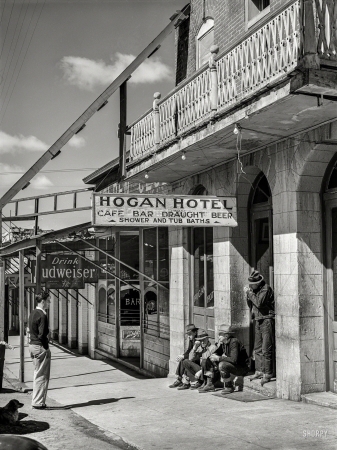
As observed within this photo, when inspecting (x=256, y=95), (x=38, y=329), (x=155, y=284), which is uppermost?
(x=256, y=95)

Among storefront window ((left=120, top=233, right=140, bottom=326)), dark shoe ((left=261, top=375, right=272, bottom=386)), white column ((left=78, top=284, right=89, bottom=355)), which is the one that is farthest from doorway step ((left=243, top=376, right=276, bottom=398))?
white column ((left=78, top=284, right=89, bottom=355))

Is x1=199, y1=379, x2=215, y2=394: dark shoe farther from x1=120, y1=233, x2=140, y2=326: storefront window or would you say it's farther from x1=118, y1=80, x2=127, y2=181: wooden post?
x1=120, y1=233, x2=140, y2=326: storefront window

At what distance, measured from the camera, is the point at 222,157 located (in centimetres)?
1167

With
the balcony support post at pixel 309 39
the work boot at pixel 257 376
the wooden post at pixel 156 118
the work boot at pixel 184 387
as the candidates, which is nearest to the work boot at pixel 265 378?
the work boot at pixel 257 376

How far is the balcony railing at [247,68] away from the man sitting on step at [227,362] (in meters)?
3.71

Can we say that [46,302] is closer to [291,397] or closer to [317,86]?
[291,397]

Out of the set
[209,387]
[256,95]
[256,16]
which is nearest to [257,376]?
[209,387]

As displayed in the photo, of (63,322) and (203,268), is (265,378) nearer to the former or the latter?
(203,268)

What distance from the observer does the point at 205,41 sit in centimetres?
1430

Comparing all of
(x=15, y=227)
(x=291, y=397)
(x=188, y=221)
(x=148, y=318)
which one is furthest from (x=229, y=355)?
(x=15, y=227)

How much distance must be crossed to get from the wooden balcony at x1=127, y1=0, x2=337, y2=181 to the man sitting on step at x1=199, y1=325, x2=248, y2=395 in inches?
133

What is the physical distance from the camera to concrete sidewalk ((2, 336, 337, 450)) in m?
7.41

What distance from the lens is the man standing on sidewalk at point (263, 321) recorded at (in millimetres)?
10500

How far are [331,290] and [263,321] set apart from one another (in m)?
1.46
